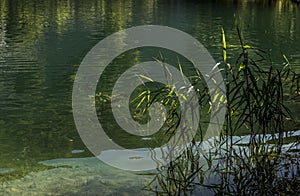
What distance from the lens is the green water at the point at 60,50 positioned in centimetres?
888

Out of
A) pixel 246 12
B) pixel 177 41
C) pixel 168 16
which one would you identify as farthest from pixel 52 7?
pixel 177 41

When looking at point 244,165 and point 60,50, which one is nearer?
point 244,165

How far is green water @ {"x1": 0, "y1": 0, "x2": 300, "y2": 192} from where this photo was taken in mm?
8883

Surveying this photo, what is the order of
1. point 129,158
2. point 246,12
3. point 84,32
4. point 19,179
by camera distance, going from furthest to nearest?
point 246,12 < point 84,32 < point 129,158 < point 19,179

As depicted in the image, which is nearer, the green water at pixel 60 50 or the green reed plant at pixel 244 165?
the green reed plant at pixel 244 165

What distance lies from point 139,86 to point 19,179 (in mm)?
7736

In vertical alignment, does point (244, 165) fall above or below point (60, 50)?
above

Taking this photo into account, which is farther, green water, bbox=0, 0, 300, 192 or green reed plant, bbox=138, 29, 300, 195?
green water, bbox=0, 0, 300, 192

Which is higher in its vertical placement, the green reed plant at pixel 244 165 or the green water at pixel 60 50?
the green reed plant at pixel 244 165

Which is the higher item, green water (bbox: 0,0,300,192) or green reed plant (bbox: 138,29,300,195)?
green reed plant (bbox: 138,29,300,195)

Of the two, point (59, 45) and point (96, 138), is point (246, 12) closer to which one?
point (59, 45)

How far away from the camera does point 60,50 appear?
2123cm

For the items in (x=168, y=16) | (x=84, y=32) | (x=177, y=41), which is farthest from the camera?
(x=168, y=16)

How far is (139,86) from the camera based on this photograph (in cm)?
1430
